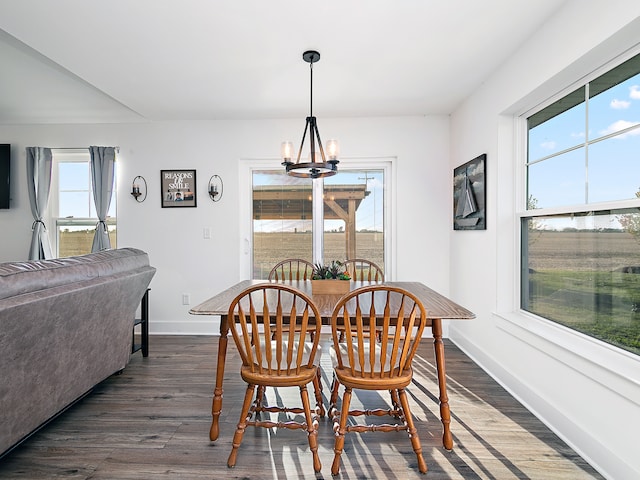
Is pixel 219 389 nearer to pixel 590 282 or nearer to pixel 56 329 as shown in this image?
pixel 56 329

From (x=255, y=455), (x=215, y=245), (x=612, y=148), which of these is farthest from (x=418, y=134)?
(x=255, y=455)

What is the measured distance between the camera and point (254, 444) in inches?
75.9

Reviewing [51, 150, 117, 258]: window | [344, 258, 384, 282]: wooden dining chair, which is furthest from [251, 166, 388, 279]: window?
[51, 150, 117, 258]: window

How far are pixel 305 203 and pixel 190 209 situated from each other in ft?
4.26

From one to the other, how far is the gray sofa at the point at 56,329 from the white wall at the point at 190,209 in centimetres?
146

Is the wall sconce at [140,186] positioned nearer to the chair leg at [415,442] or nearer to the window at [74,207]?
the window at [74,207]

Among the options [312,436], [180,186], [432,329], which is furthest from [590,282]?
[180,186]

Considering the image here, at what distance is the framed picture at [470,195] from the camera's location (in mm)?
3007

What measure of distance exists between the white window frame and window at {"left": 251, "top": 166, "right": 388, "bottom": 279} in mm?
47

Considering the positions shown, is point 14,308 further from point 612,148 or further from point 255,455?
point 612,148

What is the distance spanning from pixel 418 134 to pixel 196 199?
2.56m

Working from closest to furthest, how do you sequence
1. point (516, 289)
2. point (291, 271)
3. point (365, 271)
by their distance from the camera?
point (516, 289)
point (291, 271)
point (365, 271)

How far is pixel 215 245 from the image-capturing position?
13.1 ft

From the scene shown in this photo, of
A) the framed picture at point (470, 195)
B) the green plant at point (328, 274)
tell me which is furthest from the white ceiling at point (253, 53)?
the green plant at point (328, 274)
